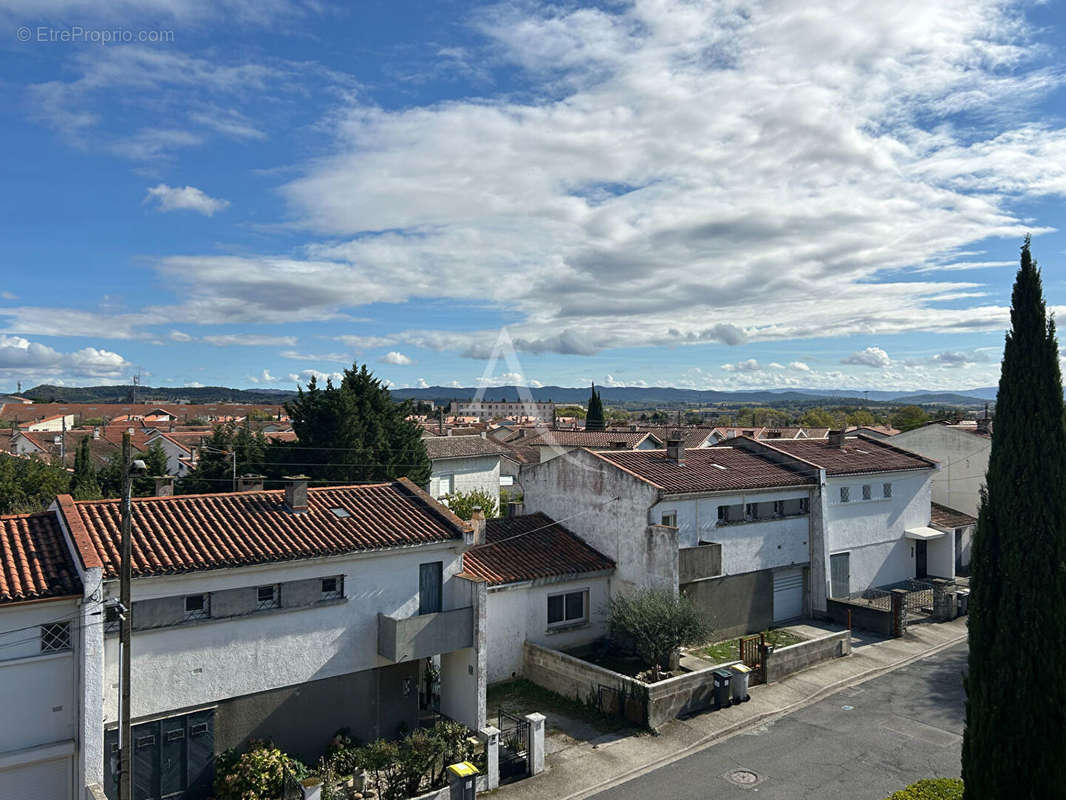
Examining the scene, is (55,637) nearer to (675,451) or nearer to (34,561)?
(34,561)

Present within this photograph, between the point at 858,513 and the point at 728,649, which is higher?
the point at 858,513

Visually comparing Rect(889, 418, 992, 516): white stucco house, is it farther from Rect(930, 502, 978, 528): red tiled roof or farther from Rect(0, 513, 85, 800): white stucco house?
Rect(0, 513, 85, 800): white stucco house

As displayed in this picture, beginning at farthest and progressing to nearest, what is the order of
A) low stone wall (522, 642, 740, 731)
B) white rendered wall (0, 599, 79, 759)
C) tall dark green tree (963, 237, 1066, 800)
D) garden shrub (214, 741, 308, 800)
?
low stone wall (522, 642, 740, 731)
garden shrub (214, 741, 308, 800)
white rendered wall (0, 599, 79, 759)
tall dark green tree (963, 237, 1066, 800)

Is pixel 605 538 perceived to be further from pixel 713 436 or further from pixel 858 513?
pixel 713 436

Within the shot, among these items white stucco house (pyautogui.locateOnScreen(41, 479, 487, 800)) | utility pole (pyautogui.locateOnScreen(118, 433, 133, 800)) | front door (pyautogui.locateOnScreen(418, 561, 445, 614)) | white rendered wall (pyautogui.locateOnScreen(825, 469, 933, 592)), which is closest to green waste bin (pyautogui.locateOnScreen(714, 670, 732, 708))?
white stucco house (pyautogui.locateOnScreen(41, 479, 487, 800))

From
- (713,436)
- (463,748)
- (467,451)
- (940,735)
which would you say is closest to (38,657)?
(463,748)

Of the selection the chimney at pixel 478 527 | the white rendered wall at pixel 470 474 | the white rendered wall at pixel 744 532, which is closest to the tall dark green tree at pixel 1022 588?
the white rendered wall at pixel 744 532
